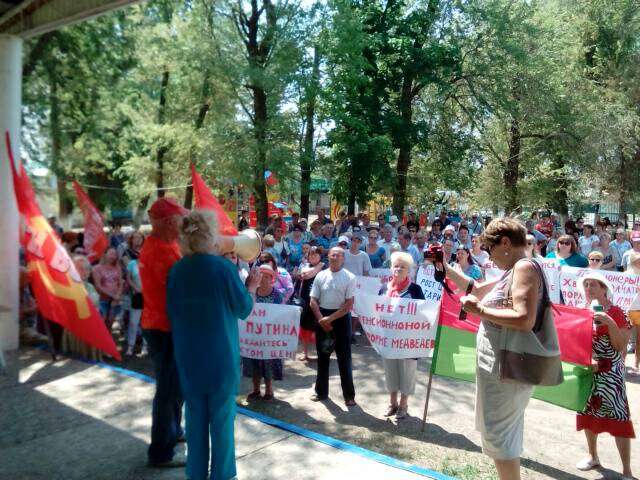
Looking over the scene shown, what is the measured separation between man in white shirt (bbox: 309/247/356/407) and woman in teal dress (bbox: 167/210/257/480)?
2.76m

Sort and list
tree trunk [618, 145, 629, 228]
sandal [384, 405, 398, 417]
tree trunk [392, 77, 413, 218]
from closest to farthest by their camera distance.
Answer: sandal [384, 405, 398, 417] < tree trunk [392, 77, 413, 218] < tree trunk [618, 145, 629, 228]

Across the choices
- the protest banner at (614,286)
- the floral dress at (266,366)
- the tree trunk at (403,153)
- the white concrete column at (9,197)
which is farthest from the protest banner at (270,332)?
the tree trunk at (403,153)

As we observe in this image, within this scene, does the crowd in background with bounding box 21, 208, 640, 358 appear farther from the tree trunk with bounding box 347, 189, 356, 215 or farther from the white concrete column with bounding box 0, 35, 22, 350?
the tree trunk with bounding box 347, 189, 356, 215

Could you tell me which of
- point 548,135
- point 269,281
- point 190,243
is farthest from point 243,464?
point 548,135

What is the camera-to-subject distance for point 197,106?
59.4ft

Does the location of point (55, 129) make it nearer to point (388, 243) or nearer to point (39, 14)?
point (39, 14)

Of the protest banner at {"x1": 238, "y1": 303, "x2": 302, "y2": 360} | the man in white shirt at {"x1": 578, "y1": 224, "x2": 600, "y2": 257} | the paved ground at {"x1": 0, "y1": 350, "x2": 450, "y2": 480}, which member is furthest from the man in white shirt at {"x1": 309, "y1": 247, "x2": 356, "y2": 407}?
the man in white shirt at {"x1": 578, "y1": 224, "x2": 600, "y2": 257}

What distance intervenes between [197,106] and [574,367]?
15.5 meters

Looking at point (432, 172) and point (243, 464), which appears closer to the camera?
point (243, 464)

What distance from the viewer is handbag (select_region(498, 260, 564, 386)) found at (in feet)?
11.0

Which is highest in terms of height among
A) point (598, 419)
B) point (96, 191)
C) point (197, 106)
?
point (197, 106)

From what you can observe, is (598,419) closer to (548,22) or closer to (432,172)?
(432,172)

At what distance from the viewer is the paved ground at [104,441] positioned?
4242mm

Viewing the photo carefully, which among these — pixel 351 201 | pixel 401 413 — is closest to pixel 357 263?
pixel 401 413
